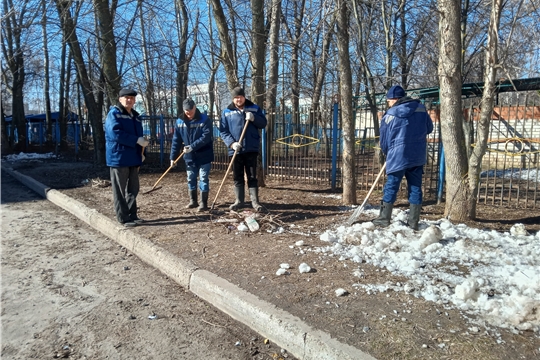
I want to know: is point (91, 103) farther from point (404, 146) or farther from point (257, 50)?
point (404, 146)

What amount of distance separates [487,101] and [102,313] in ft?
16.6

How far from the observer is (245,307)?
318 cm

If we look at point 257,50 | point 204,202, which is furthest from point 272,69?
point 204,202

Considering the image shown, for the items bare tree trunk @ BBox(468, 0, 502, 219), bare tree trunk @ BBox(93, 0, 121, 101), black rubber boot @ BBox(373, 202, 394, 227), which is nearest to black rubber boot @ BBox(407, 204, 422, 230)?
black rubber boot @ BBox(373, 202, 394, 227)

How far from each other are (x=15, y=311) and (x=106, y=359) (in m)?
1.24

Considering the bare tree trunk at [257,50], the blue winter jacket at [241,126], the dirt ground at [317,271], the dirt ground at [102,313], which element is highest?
the bare tree trunk at [257,50]

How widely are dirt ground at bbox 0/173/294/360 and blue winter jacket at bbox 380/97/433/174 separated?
2885 millimetres

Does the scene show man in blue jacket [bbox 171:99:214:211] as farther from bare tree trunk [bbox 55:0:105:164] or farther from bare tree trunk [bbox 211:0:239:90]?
bare tree trunk [bbox 55:0:105:164]

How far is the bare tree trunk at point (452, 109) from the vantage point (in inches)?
201

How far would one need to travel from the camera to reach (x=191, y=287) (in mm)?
3801

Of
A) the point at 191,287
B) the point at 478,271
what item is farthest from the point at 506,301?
the point at 191,287

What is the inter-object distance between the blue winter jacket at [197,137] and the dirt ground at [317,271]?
87 centimetres

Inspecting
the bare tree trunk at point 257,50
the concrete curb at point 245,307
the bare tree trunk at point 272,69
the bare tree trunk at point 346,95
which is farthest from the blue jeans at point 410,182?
the bare tree trunk at point 272,69

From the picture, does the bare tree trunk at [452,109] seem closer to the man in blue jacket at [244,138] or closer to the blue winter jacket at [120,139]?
the man in blue jacket at [244,138]
